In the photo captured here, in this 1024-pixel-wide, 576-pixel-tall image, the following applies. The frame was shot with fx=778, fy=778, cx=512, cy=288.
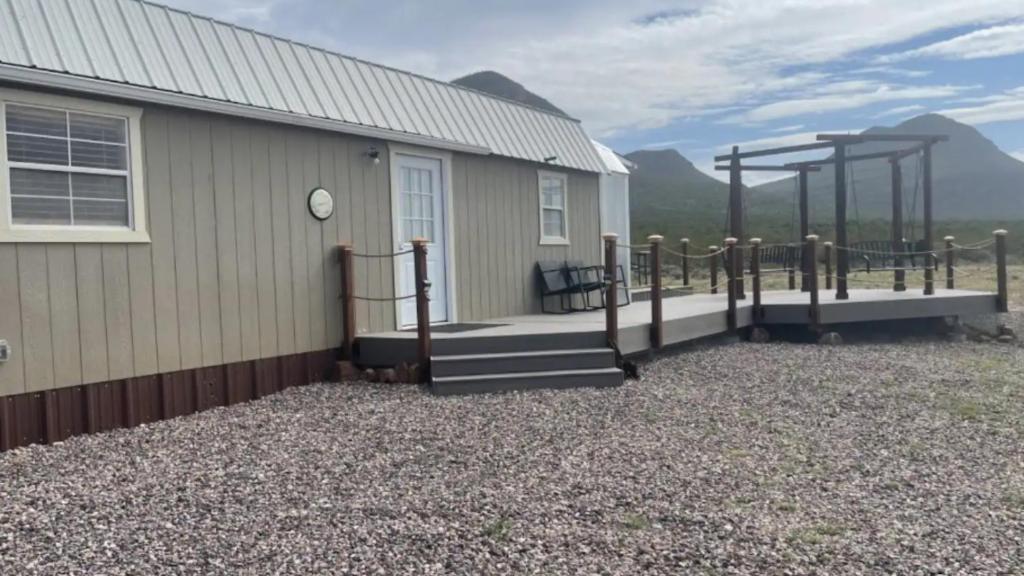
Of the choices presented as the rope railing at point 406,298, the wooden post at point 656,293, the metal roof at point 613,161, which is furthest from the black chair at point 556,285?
the metal roof at point 613,161

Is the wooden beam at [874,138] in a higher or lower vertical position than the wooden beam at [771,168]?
higher

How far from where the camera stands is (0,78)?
15.3 ft

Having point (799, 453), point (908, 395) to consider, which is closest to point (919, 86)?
point (908, 395)

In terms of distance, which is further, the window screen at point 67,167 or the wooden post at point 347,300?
the wooden post at point 347,300

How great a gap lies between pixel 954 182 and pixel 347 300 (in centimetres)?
11179

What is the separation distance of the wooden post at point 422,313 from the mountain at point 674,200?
3167 centimetres

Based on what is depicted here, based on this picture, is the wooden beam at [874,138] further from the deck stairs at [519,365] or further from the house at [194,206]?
the deck stairs at [519,365]

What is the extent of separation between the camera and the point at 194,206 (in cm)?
589

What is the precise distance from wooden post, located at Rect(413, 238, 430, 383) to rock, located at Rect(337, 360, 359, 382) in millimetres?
691

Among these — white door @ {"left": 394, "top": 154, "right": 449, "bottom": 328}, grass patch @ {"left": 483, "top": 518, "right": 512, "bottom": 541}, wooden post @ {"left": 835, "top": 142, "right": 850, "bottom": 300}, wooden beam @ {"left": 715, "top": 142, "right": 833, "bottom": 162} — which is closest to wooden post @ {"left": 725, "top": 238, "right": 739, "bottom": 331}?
wooden post @ {"left": 835, "top": 142, "right": 850, "bottom": 300}

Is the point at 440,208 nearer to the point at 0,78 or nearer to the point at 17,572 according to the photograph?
the point at 0,78

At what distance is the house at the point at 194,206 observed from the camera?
4949 millimetres

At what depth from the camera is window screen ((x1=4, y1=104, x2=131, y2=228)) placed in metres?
4.90

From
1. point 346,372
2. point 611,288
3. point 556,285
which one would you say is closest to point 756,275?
point 556,285
